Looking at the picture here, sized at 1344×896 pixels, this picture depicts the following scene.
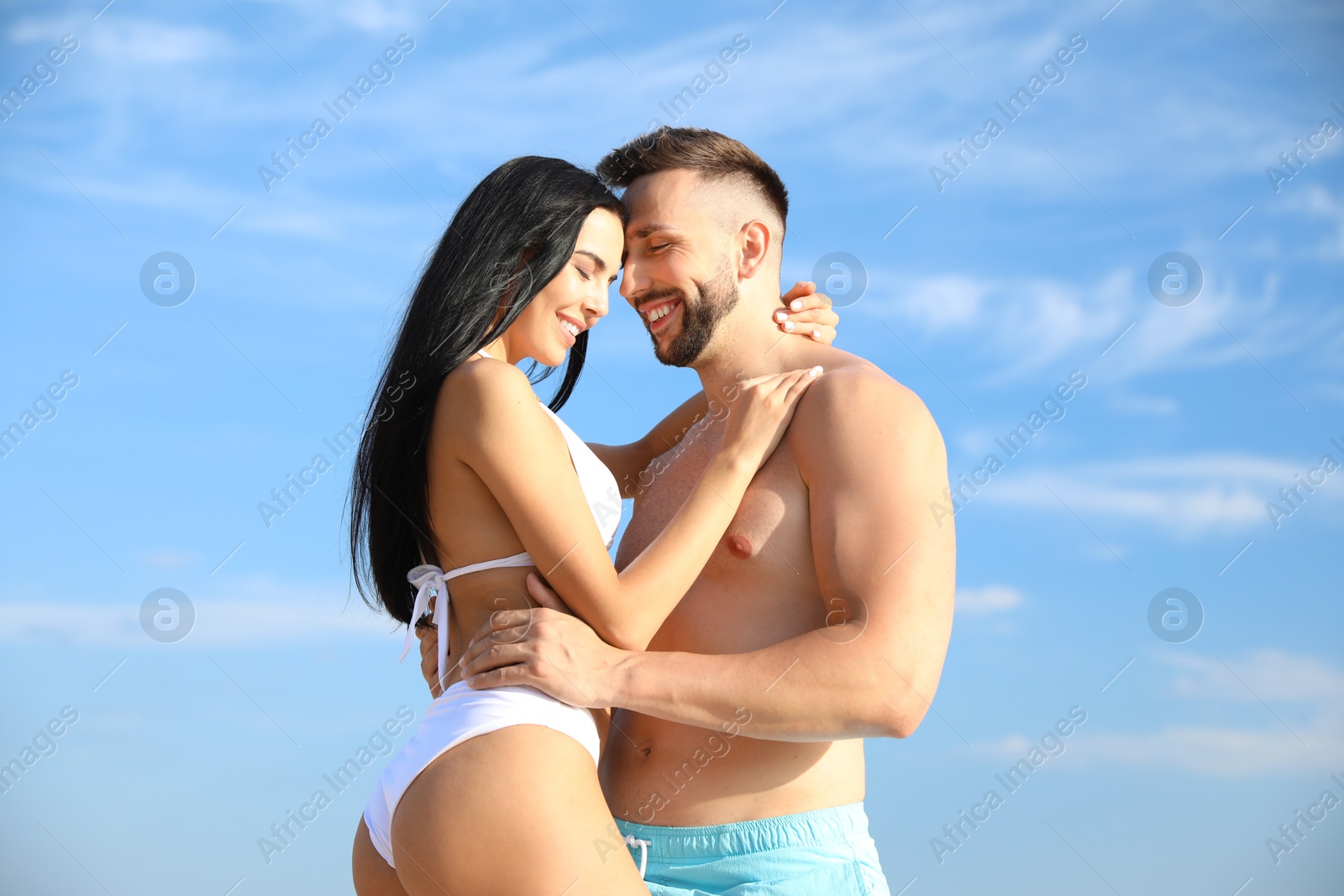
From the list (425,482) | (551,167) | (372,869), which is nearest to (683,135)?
(551,167)

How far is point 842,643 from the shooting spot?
333 cm

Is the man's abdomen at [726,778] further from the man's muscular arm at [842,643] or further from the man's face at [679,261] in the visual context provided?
the man's face at [679,261]

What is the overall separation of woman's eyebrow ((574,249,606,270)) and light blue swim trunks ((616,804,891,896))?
6.40 ft

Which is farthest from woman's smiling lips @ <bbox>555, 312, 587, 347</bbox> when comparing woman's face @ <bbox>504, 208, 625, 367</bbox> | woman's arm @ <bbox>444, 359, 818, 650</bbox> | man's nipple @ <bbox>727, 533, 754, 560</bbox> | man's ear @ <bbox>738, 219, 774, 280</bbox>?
man's ear @ <bbox>738, 219, 774, 280</bbox>

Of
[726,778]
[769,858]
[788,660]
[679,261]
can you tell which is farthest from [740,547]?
[679,261]

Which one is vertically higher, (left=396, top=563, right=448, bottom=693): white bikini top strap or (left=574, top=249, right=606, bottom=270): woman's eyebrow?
(left=574, top=249, right=606, bottom=270): woman's eyebrow

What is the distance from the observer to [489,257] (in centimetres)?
359

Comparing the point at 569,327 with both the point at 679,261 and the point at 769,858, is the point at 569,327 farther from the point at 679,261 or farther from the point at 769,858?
the point at 769,858

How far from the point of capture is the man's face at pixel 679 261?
4609mm

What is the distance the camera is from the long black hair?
3.45 meters

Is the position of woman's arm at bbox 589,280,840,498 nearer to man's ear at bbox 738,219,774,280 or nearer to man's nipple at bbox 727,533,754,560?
man's ear at bbox 738,219,774,280

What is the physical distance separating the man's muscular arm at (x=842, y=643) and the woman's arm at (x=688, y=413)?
3.28 ft

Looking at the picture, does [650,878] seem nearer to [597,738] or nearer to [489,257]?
[597,738]

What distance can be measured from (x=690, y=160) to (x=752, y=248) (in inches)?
18.3
